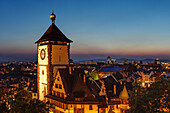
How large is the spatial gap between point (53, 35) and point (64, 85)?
11289 millimetres

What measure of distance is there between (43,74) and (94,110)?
13.8 meters

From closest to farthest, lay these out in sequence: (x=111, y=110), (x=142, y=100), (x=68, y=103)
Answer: (x=142, y=100) < (x=68, y=103) < (x=111, y=110)

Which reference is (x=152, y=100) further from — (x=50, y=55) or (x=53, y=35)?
(x=53, y=35)

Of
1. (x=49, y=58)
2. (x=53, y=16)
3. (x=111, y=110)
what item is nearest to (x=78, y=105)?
(x=111, y=110)

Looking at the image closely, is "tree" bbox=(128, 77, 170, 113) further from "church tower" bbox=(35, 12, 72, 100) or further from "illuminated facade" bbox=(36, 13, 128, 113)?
"church tower" bbox=(35, 12, 72, 100)

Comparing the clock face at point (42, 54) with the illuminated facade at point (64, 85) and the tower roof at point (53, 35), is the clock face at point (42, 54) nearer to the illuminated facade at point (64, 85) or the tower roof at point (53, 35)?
the illuminated facade at point (64, 85)

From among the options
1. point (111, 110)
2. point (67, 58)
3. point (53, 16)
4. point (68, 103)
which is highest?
point (53, 16)

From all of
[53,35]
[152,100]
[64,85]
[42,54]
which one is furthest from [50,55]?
[152,100]

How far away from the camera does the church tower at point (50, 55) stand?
39094mm

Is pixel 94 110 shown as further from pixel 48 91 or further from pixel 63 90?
pixel 48 91

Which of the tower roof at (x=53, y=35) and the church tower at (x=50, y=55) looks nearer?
the church tower at (x=50, y=55)

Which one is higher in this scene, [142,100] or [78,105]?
[142,100]

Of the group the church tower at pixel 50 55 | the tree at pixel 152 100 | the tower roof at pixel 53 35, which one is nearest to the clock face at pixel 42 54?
the church tower at pixel 50 55

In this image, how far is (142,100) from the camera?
2439cm
